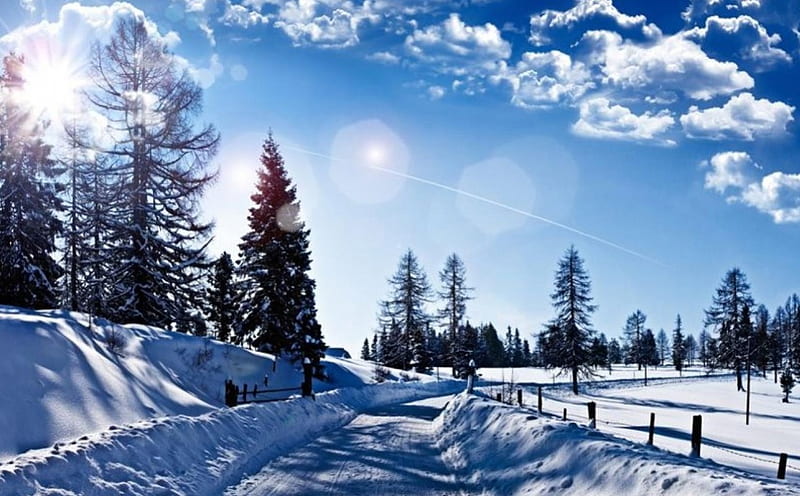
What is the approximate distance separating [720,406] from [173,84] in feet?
159

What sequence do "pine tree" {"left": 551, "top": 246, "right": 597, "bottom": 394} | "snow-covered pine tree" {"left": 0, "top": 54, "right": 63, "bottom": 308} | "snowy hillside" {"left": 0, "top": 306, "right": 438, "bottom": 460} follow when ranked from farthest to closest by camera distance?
"pine tree" {"left": 551, "top": 246, "right": 597, "bottom": 394}, "snow-covered pine tree" {"left": 0, "top": 54, "right": 63, "bottom": 308}, "snowy hillside" {"left": 0, "top": 306, "right": 438, "bottom": 460}

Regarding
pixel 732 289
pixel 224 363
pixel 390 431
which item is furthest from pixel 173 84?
pixel 732 289

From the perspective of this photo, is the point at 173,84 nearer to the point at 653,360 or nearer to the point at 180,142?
the point at 180,142

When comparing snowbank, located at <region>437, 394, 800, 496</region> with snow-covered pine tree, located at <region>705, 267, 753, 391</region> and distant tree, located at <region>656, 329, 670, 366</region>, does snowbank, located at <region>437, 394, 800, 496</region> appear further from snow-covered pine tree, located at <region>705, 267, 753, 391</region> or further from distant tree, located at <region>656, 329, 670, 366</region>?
distant tree, located at <region>656, 329, 670, 366</region>

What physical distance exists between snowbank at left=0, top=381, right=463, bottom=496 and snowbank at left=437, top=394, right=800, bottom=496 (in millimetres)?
3935

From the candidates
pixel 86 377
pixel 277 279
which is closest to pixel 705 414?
pixel 277 279

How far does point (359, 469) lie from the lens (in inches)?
376

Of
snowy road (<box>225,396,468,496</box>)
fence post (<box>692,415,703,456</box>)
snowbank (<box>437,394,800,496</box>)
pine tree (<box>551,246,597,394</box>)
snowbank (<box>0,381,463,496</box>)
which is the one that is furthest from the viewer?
pine tree (<box>551,246,597,394</box>)

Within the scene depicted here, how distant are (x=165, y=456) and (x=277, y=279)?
21644mm

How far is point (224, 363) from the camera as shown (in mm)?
21125

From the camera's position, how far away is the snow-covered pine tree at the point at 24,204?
2281 centimetres

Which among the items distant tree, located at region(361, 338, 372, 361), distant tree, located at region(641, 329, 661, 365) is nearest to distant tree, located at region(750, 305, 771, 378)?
distant tree, located at region(641, 329, 661, 365)

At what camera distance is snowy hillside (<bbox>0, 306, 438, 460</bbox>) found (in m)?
8.58

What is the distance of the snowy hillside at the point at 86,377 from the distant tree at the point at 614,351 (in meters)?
122
